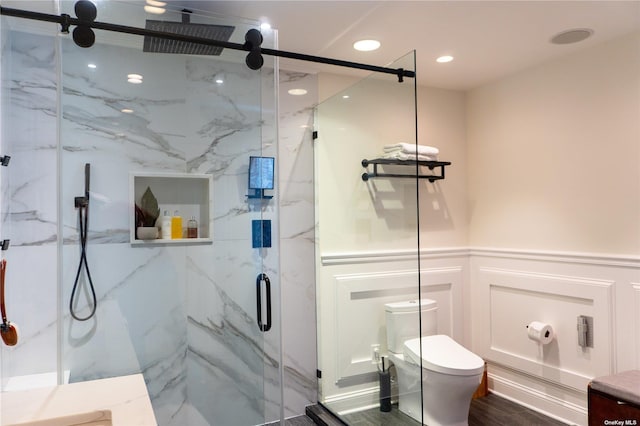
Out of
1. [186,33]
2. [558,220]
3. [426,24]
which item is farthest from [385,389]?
[186,33]

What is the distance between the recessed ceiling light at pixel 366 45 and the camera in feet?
8.34

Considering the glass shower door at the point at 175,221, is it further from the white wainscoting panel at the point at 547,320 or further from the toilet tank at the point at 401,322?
the white wainscoting panel at the point at 547,320

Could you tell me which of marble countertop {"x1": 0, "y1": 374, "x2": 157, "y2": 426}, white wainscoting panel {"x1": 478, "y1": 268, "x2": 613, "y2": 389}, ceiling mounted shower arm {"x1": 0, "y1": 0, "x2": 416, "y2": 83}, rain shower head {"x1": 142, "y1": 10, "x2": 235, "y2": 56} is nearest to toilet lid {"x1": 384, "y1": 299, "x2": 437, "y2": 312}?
Answer: white wainscoting panel {"x1": 478, "y1": 268, "x2": 613, "y2": 389}

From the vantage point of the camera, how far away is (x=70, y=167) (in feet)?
5.93

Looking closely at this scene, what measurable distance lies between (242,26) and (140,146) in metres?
0.77

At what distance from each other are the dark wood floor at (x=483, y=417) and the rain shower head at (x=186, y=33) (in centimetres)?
233

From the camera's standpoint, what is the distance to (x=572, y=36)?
8.23ft

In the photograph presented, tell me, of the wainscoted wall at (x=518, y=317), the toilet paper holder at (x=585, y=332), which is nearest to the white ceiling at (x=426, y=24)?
the wainscoted wall at (x=518, y=317)

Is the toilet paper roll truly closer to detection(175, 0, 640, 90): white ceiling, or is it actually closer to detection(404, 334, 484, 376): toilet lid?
detection(404, 334, 484, 376): toilet lid

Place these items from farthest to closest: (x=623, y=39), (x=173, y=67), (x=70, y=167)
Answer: (x=623, y=39), (x=173, y=67), (x=70, y=167)

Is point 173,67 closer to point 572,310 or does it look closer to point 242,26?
point 242,26

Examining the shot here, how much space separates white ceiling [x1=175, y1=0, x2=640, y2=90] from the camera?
6.90 feet

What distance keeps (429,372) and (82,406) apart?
1.97 metres

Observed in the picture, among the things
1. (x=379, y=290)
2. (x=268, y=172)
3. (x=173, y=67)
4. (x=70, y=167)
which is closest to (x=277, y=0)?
(x=173, y=67)
